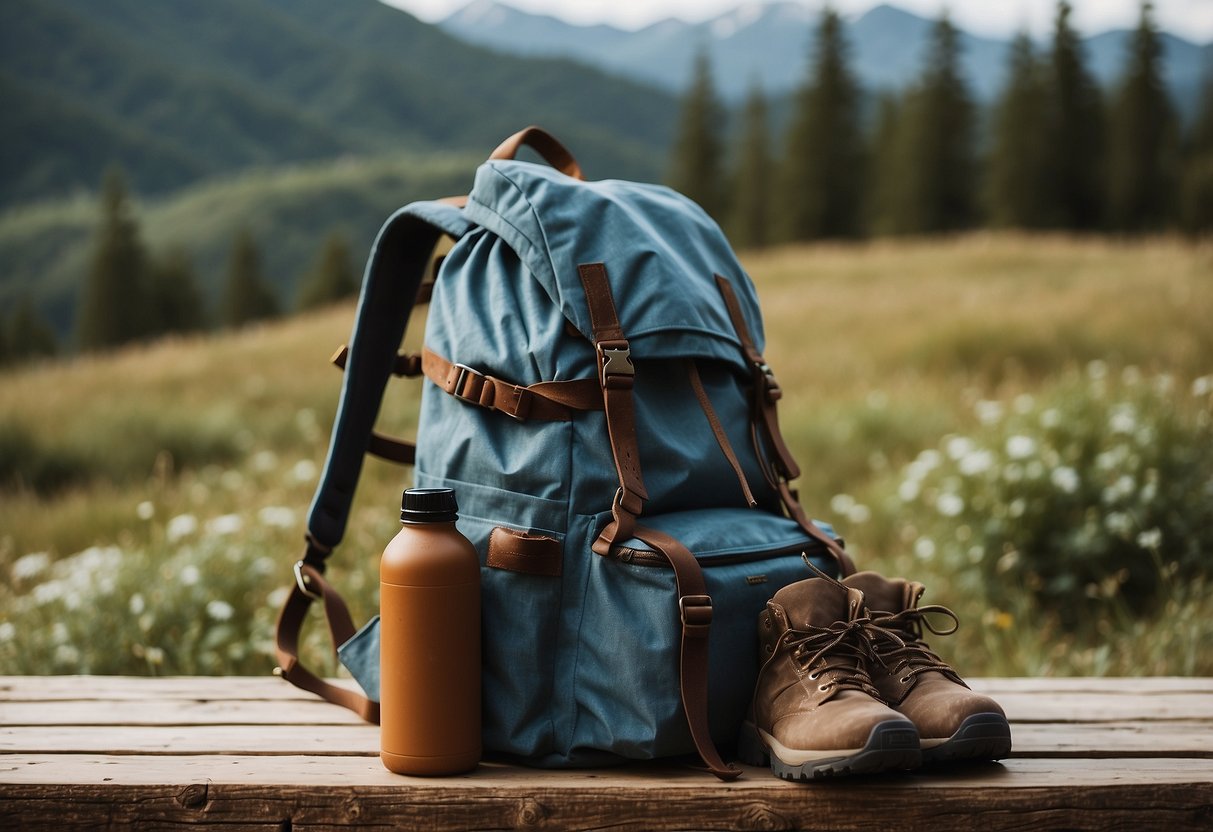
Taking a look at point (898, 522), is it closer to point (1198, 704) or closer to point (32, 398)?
point (1198, 704)

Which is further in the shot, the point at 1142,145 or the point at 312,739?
the point at 1142,145

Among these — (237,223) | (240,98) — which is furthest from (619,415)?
(240,98)

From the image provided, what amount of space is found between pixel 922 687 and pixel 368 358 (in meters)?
1.50

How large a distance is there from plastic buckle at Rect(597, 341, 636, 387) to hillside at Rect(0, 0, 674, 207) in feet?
438

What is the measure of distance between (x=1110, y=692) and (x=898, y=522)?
94.3 inches

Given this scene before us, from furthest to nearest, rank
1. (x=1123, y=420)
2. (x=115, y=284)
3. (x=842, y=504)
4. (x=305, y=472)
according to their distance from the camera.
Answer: (x=115, y=284)
(x=305, y=472)
(x=842, y=504)
(x=1123, y=420)

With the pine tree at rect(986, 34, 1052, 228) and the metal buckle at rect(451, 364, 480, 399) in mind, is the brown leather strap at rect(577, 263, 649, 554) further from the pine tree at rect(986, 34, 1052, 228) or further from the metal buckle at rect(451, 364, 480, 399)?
the pine tree at rect(986, 34, 1052, 228)

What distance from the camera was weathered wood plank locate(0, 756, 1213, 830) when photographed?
1.87 meters

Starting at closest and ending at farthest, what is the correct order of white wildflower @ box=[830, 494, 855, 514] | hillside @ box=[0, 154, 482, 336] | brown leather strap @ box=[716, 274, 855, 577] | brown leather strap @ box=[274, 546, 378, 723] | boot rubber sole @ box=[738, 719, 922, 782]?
boot rubber sole @ box=[738, 719, 922, 782]
brown leather strap @ box=[716, 274, 855, 577]
brown leather strap @ box=[274, 546, 378, 723]
white wildflower @ box=[830, 494, 855, 514]
hillside @ box=[0, 154, 482, 336]

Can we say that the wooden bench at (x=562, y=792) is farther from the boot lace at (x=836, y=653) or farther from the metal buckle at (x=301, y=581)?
the metal buckle at (x=301, y=581)

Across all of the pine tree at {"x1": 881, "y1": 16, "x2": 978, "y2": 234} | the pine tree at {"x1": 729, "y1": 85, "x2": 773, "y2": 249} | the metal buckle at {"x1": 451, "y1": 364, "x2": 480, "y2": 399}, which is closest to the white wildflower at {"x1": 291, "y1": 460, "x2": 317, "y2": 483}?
the metal buckle at {"x1": 451, "y1": 364, "x2": 480, "y2": 399}

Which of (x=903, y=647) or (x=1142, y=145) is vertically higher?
(x=1142, y=145)

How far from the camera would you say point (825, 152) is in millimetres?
44219

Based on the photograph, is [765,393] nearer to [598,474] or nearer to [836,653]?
[598,474]
